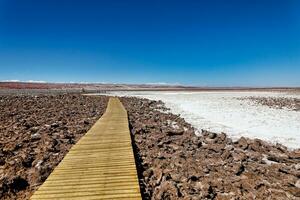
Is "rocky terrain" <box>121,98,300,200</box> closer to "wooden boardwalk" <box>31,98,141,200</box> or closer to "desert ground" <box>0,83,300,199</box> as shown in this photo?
"desert ground" <box>0,83,300,199</box>

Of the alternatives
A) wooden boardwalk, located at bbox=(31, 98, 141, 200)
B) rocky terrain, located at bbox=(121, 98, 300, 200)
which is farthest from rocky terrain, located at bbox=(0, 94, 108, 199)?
rocky terrain, located at bbox=(121, 98, 300, 200)

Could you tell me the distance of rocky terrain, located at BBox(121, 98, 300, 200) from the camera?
7.07 m

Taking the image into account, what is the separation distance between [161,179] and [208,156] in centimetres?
318

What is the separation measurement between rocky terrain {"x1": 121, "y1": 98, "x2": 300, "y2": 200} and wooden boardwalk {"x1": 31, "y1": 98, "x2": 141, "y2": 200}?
0.59m

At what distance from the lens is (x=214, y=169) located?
29.3 ft

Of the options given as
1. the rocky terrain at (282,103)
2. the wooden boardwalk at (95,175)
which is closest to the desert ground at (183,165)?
the wooden boardwalk at (95,175)

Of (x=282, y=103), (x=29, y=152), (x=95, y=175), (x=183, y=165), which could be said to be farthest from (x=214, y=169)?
(x=282, y=103)

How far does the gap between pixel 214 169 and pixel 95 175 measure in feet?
12.0

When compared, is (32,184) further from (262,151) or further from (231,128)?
(231,128)

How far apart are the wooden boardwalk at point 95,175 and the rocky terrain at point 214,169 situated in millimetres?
588

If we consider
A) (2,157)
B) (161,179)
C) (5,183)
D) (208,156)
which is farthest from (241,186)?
(2,157)

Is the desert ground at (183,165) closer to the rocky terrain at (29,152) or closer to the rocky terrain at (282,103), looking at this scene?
the rocky terrain at (29,152)

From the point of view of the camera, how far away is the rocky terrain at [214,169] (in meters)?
7.07

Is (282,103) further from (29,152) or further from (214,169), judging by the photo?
(29,152)
